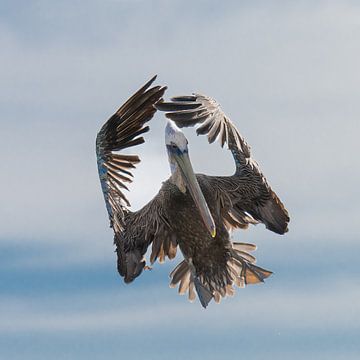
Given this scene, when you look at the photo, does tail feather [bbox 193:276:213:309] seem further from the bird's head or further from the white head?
the white head

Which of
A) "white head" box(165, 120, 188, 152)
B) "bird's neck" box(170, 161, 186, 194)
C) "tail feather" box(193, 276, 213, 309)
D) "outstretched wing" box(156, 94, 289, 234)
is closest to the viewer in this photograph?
"white head" box(165, 120, 188, 152)

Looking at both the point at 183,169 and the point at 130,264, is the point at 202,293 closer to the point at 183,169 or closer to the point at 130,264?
the point at 130,264

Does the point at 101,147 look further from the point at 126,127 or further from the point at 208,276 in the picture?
the point at 208,276

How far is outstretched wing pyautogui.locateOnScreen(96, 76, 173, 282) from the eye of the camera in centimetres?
1991

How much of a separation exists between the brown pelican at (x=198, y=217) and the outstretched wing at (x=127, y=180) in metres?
0.02

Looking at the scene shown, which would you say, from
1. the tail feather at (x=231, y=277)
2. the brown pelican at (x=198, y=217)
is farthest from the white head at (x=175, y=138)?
the tail feather at (x=231, y=277)

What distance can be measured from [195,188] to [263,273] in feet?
7.39

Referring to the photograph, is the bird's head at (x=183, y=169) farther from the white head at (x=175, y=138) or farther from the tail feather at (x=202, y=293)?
the tail feather at (x=202, y=293)

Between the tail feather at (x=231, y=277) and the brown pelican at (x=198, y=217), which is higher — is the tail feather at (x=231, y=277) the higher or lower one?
the lower one

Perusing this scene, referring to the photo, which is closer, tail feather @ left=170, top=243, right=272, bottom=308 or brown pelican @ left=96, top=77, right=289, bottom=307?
brown pelican @ left=96, top=77, right=289, bottom=307

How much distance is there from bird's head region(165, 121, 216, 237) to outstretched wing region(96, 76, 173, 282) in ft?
2.85

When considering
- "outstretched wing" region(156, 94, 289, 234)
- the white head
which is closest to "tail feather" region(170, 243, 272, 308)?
"outstretched wing" region(156, 94, 289, 234)

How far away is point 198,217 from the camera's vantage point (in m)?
19.1

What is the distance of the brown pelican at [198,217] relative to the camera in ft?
62.0
